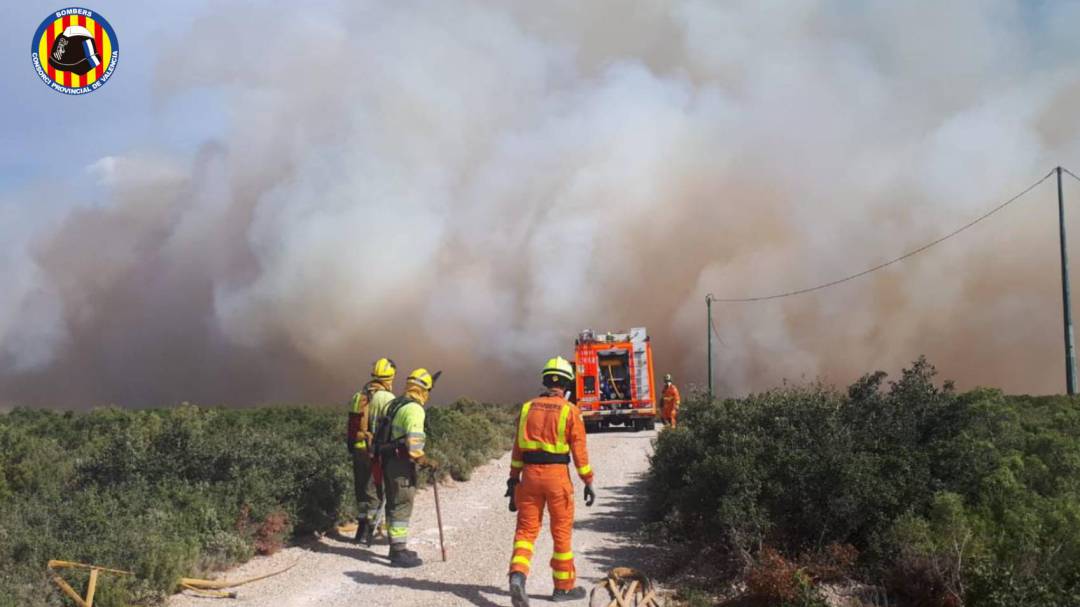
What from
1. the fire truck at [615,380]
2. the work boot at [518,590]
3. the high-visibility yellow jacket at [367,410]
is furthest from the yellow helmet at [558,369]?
the fire truck at [615,380]

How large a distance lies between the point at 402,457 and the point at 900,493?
184 inches

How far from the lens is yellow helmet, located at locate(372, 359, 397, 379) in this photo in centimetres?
1031

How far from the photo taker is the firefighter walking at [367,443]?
10258 mm

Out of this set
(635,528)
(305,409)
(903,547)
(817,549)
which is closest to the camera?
(903,547)

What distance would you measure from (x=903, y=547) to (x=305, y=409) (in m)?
21.1

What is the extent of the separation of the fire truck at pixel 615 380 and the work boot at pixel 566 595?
67.4ft

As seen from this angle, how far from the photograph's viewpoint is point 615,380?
28.9 meters

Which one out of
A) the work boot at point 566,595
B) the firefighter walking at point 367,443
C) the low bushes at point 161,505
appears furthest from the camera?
the firefighter walking at point 367,443

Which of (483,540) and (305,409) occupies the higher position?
(305,409)

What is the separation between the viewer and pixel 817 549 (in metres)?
7.40

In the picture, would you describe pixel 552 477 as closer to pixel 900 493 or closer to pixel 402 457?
pixel 402 457

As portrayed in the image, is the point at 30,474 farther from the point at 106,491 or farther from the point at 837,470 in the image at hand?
the point at 837,470

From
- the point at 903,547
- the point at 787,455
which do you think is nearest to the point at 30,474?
the point at 787,455

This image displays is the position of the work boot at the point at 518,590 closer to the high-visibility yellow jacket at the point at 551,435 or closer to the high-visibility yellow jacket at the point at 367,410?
the high-visibility yellow jacket at the point at 551,435
